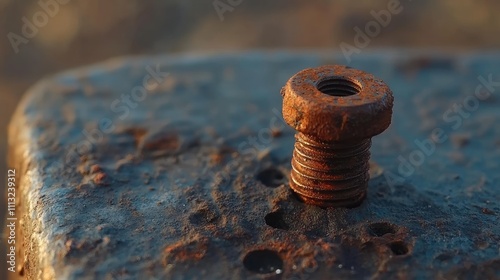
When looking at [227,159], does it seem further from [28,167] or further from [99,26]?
[99,26]

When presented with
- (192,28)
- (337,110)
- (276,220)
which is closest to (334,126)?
(337,110)

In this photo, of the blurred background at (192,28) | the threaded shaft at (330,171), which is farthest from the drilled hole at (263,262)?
the blurred background at (192,28)

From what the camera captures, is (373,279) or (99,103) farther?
(99,103)

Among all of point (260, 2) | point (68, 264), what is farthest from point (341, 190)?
point (260, 2)

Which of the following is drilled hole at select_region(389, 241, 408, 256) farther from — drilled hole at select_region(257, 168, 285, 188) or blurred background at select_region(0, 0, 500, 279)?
blurred background at select_region(0, 0, 500, 279)

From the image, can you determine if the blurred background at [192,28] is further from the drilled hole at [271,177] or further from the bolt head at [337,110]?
the bolt head at [337,110]

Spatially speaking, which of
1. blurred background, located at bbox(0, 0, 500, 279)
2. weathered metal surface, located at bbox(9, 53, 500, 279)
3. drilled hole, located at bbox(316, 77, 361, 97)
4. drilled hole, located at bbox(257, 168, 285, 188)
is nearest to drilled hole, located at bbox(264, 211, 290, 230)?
weathered metal surface, located at bbox(9, 53, 500, 279)
